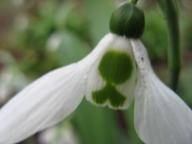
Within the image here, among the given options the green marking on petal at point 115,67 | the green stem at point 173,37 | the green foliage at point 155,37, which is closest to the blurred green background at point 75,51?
the green foliage at point 155,37

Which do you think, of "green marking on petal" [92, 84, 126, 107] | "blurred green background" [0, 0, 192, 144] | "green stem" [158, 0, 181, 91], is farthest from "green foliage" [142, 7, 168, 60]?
"green marking on petal" [92, 84, 126, 107]

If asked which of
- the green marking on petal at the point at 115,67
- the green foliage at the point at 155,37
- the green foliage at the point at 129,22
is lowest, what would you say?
the green foliage at the point at 155,37

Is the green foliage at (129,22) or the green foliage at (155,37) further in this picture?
the green foliage at (155,37)

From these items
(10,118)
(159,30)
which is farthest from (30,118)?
(159,30)

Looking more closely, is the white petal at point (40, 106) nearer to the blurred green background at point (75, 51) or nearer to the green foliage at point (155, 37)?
the blurred green background at point (75, 51)

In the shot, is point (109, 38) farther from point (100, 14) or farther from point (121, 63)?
point (100, 14)

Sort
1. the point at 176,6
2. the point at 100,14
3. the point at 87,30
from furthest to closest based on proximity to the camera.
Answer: the point at 87,30, the point at 100,14, the point at 176,6

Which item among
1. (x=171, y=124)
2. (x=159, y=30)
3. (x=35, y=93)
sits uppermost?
(x=35, y=93)
